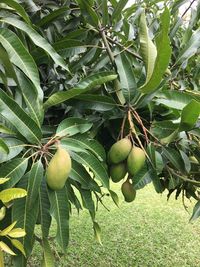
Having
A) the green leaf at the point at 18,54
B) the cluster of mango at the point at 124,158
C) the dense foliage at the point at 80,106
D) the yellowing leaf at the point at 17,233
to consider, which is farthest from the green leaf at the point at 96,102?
the yellowing leaf at the point at 17,233

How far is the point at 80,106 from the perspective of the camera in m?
1.10

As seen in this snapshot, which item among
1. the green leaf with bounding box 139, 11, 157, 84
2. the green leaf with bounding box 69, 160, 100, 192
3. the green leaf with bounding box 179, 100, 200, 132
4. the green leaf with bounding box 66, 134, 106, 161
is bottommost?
the green leaf with bounding box 69, 160, 100, 192

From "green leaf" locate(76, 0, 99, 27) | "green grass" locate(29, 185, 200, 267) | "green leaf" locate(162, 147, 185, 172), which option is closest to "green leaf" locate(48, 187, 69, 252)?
"green leaf" locate(162, 147, 185, 172)

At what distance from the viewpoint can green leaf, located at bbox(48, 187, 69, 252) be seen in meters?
0.95

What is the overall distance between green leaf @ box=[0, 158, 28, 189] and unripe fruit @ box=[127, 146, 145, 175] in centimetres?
27

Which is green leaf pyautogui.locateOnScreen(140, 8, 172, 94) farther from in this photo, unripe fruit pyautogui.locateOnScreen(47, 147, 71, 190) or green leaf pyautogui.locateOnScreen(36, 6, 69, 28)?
green leaf pyautogui.locateOnScreen(36, 6, 69, 28)

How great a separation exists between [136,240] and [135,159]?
3.30m

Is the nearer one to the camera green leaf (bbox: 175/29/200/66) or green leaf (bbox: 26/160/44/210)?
green leaf (bbox: 26/160/44/210)

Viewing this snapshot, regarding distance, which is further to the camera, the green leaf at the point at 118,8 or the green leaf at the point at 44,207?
the green leaf at the point at 118,8

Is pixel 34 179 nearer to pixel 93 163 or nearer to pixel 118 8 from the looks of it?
pixel 93 163

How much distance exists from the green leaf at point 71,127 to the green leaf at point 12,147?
0.10 metres

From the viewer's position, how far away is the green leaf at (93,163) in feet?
3.21

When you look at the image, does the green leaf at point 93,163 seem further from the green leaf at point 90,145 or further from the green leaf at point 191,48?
the green leaf at point 191,48

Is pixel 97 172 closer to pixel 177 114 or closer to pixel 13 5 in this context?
pixel 177 114
